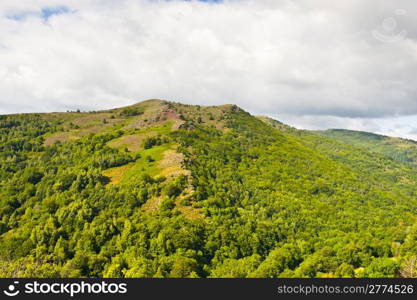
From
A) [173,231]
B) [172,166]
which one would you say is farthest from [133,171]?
[173,231]

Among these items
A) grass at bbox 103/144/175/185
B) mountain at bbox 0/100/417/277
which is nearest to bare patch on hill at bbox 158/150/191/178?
mountain at bbox 0/100/417/277

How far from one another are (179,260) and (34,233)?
7728 centimetres

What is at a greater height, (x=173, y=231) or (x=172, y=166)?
(x=172, y=166)

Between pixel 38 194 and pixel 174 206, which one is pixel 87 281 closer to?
pixel 174 206

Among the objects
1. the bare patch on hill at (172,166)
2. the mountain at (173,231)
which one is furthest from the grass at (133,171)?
the bare patch on hill at (172,166)

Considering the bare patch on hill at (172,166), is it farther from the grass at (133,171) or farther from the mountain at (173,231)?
the grass at (133,171)

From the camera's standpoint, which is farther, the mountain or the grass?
the grass

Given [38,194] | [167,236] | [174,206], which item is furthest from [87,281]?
[38,194]

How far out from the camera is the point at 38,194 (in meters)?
182

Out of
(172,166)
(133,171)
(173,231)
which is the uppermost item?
(172,166)

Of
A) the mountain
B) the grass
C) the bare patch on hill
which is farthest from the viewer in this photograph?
the grass

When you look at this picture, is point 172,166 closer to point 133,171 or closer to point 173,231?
point 133,171

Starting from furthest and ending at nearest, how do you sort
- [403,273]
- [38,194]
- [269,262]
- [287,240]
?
[38,194] → [287,240] → [269,262] → [403,273]

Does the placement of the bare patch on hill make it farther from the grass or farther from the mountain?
the grass
